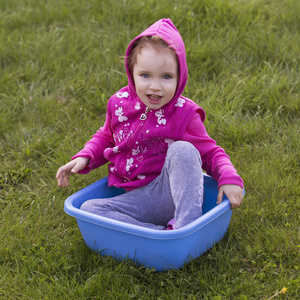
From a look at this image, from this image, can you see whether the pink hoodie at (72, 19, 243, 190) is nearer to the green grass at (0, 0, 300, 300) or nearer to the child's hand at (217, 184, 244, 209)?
the child's hand at (217, 184, 244, 209)

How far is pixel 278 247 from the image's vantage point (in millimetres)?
2215

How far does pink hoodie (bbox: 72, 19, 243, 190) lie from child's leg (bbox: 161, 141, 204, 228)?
16cm

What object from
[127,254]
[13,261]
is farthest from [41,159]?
[127,254]

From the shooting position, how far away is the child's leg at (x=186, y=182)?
6.91ft

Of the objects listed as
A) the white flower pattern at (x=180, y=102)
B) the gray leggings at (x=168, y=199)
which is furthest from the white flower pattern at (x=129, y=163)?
the white flower pattern at (x=180, y=102)

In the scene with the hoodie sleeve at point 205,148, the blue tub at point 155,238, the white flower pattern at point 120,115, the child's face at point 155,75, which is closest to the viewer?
the blue tub at point 155,238

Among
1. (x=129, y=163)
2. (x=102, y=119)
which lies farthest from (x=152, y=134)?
(x=102, y=119)

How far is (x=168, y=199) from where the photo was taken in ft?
7.59

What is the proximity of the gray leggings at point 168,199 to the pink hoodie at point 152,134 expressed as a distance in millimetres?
86

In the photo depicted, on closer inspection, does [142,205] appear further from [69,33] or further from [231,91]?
[69,33]

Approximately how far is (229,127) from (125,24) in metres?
1.44

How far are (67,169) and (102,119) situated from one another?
97cm

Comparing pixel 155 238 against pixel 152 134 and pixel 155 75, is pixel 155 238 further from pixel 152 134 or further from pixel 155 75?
pixel 155 75

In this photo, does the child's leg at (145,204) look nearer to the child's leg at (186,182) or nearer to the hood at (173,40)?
the child's leg at (186,182)
